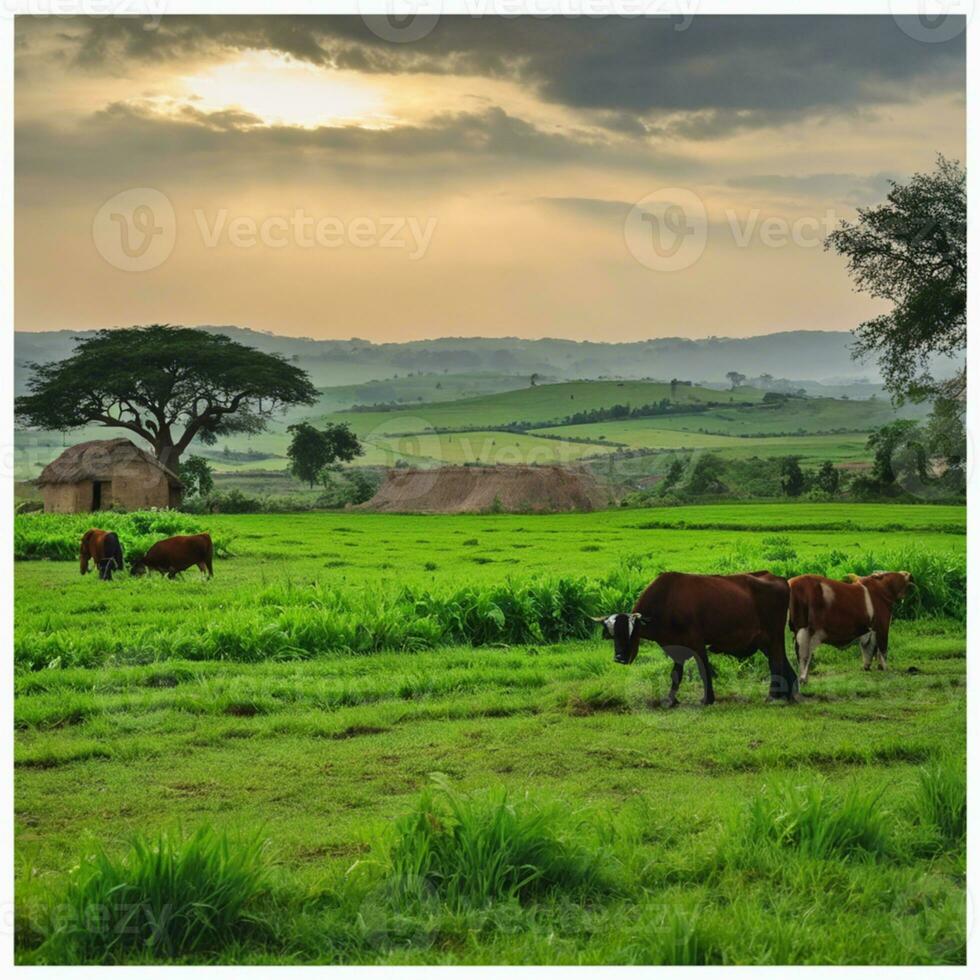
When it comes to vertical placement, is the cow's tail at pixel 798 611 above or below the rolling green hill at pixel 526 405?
below

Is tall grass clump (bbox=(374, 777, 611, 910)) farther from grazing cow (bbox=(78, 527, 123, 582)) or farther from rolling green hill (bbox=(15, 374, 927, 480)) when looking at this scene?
grazing cow (bbox=(78, 527, 123, 582))

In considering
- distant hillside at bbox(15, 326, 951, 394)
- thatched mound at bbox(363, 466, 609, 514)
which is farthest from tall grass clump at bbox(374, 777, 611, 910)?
distant hillside at bbox(15, 326, 951, 394)

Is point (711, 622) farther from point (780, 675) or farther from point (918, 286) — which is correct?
point (918, 286)

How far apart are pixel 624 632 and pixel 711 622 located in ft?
2.10

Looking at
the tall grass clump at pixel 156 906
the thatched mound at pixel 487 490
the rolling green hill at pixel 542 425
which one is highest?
the rolling green hill at pixel 542 425

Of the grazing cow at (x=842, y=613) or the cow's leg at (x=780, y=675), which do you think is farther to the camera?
the grazing cow at (x=842, y=613)

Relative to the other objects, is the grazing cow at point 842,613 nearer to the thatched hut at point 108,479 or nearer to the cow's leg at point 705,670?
the cow's leg at point 705,670

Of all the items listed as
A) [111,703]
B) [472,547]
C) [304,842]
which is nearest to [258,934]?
[304,842]

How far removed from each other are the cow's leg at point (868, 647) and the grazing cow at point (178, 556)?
423cm

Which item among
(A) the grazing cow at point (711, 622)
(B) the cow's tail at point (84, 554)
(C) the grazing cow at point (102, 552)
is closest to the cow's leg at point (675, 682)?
(A) the grazing cow at point (711, 622)

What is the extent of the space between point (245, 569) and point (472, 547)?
1557 millimetres

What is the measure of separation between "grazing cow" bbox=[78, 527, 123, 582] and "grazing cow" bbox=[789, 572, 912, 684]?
4562 mm

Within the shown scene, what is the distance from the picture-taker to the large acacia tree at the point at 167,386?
285 inches
